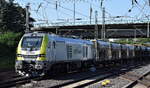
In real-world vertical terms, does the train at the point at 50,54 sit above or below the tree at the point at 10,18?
below

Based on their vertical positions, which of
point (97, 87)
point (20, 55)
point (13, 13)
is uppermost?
point (13, 13)

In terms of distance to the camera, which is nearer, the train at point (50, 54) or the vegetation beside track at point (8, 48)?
the train at point (50, 54)

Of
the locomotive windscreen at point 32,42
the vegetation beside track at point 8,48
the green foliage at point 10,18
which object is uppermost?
the green foliage at point 10,18

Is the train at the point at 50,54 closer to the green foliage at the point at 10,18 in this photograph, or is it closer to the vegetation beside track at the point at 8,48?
the vegetation beside track at the point at 8,48

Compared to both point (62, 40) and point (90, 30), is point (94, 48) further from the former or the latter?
point (90, 30)

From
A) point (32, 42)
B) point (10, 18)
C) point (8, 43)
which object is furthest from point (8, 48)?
point (10, 18)

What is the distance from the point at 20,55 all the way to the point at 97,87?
18.1 feet

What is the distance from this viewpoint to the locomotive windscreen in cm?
1938

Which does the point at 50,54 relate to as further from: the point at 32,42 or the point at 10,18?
the point at 10,18

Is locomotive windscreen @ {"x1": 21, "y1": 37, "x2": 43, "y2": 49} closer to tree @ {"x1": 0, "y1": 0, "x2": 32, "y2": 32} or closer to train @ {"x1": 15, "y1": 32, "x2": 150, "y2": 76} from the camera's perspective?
train @ {"x1": 15, "y1": 32, "x2": 150, "y2": 76}

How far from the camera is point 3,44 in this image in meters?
30.6

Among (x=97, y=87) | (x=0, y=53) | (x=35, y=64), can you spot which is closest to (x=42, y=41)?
(x=35, y=64)

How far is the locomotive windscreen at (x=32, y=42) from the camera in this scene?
19.4 meters

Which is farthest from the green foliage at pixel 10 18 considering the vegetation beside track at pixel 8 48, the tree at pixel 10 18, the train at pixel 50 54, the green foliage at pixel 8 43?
the train at pixel 50 54
